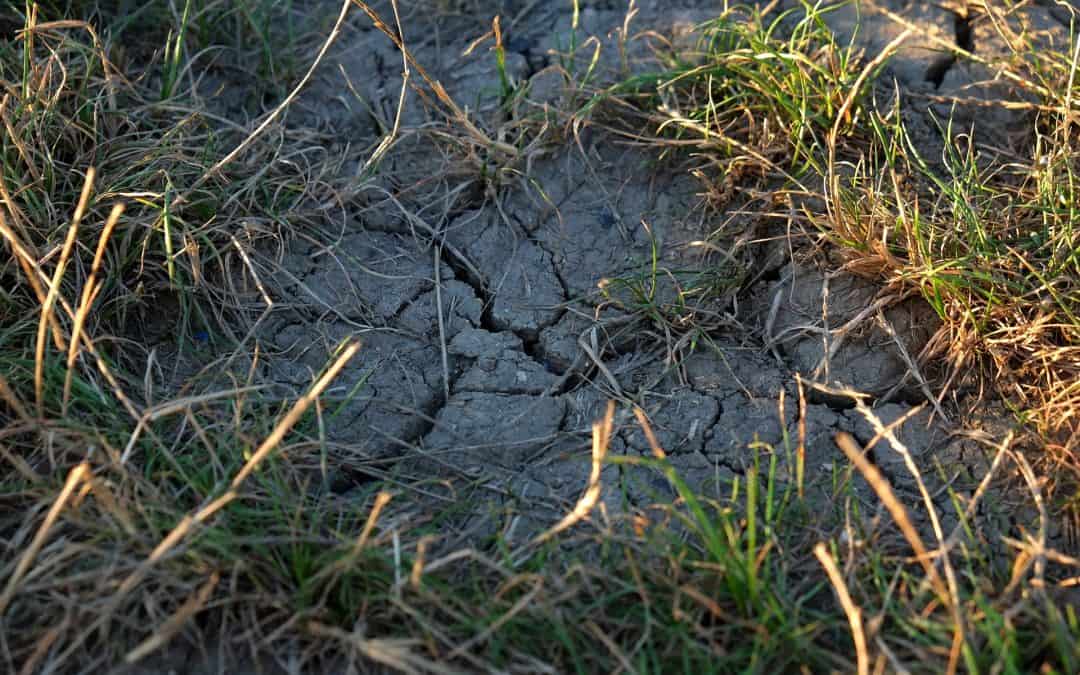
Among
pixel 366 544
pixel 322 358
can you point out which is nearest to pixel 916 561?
pixel 366 544

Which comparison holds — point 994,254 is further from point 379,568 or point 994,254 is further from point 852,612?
point 379,568

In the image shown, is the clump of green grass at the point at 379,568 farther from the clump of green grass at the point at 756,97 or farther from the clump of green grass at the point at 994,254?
the clump of green grass at the point at 756,97

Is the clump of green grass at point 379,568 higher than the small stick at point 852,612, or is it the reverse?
the small stick at point 852,612

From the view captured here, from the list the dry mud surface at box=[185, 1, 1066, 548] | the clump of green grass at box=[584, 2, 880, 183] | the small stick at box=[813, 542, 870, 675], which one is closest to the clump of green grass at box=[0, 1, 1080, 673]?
the small stick at box=[813, 542, 870, 675]

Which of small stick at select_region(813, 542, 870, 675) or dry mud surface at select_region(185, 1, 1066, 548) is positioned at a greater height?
small stick at select_region(813, 542, 870, 675)

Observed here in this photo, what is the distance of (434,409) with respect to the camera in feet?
7.97

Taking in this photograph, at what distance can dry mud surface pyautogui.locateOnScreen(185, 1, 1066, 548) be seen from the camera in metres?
2.31

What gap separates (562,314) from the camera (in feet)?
8.55

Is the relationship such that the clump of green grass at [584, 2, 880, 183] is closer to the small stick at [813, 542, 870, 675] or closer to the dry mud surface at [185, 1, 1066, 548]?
the dry mud surface at [185, 1, 1066, 548]

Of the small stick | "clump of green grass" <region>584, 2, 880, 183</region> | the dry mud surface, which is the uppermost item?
"clump of green grass" <region>584, 2, 880, 183</region>

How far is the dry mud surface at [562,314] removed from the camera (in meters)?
2.31

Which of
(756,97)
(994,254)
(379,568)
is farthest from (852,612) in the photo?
(756,97)

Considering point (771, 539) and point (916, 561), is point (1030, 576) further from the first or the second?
point (771, 539)

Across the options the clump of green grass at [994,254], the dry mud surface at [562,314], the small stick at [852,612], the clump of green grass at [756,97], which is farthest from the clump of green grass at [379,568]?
the clump of green grass at [756,97]
